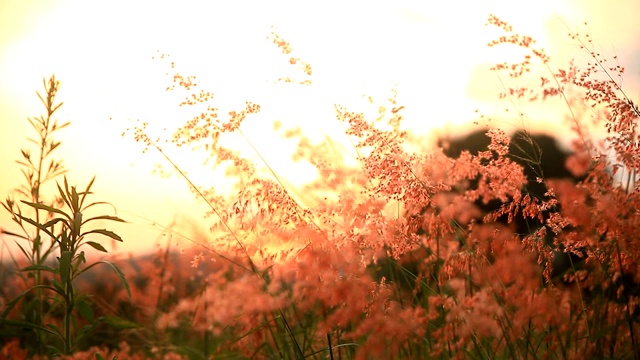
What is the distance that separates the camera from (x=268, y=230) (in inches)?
105

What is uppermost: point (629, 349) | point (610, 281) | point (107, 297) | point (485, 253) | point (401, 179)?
point (107, 297)

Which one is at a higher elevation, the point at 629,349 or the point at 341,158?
the point at 341,158

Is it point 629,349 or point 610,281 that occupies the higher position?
point 610,281

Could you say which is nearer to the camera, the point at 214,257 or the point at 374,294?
the point at 374,294

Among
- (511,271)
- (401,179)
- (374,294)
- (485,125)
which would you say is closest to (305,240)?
(374,294)

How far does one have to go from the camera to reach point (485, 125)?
2.84m

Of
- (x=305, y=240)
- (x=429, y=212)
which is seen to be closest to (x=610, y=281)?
(x=429, y=212)

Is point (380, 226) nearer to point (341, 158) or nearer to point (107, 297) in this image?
point (341, 158)

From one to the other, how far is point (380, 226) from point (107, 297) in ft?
8.91

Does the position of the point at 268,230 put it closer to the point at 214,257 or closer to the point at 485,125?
the point at 214,257

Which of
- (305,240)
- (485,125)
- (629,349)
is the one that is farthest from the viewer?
(485,125)

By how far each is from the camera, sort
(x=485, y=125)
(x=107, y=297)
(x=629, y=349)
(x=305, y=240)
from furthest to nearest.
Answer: (x=107, y=297) → (x=485, y=125) → (x=629, y=349) → (x=305, y=240)

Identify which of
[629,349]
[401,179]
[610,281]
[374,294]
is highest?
[401,179]

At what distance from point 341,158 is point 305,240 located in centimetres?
78
